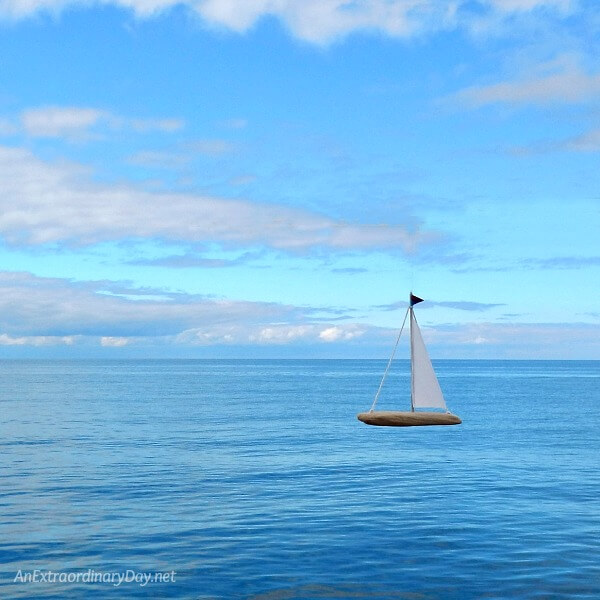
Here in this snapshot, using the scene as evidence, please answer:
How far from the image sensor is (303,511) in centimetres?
3928

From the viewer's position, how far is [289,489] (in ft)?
149

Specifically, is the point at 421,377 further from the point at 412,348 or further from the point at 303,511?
A: the point at 303,511

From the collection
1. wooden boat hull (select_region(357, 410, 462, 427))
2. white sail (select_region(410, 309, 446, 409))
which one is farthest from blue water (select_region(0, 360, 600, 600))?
white sail (select_region(410, 309, 446, 409))

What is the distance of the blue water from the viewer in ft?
92.3

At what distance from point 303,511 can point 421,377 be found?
59.5 feet

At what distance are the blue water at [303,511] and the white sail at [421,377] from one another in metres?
5.63

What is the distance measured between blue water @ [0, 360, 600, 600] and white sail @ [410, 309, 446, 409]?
18.5 ft

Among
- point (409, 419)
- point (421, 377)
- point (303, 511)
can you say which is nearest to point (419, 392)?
point (421, 377)

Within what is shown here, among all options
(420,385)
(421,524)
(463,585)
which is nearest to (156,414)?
(420,385)

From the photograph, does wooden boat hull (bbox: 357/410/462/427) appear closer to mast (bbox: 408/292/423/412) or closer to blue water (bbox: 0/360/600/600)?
mast (bbox: 408/292/423/412)

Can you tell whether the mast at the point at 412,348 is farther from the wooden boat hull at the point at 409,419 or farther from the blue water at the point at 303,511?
the blue water at the point at 303,511

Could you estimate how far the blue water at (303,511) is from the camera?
92.3ft

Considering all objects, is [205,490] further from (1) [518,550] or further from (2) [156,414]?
(2) [156,414]

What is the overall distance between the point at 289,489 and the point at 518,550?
1751 centimetres
